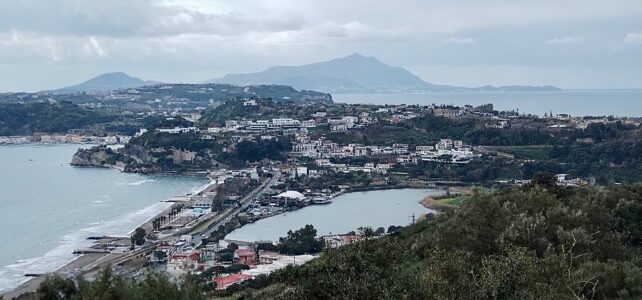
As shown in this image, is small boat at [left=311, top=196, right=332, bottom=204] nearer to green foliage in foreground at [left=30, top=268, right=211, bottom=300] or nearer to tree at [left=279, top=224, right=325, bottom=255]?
tree at [left=279, top=224, right=325, bottom=255]

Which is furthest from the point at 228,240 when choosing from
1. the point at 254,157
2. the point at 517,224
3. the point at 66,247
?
the point at 254,157

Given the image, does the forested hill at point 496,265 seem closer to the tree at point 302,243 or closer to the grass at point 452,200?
the tree at point 302,243

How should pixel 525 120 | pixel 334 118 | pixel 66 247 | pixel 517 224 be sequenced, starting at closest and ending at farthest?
pixel 517 224 → pixel 66 247 → pixel 525 120 → pixel 334 118

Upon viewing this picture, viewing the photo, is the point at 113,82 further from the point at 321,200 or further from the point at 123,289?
the point at 123,289

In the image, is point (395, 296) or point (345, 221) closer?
point (395, 296)

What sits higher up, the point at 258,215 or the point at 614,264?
the point at 614,264

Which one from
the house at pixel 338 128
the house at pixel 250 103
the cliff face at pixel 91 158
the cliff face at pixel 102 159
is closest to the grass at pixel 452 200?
the house at pixel 338 128

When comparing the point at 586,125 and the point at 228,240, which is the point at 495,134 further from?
the point at 228,240
